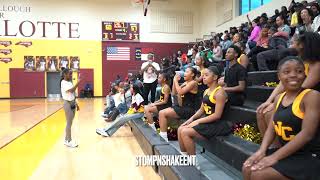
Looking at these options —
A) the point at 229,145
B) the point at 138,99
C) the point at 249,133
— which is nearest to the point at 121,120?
the point at 138,99

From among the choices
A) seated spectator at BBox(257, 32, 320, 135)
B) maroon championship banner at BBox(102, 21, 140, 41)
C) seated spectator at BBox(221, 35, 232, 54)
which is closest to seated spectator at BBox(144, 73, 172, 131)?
seated spectator at BBox(257, 32, 320, 135)

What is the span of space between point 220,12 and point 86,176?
1391 cm

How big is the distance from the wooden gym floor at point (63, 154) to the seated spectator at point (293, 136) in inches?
76.8

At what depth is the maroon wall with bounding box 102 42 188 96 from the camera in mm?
18500

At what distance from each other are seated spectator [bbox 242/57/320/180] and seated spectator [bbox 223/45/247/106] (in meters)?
2.01

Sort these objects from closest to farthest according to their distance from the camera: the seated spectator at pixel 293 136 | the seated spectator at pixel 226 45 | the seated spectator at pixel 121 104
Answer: the seated spectator at pixel 293 136 → the seated spectator at pixel 121 104 → the seated spectator at pixel 226 45

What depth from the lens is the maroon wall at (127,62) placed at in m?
18.5

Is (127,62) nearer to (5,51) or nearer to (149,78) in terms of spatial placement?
(5,51)

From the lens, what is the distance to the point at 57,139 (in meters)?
6.05

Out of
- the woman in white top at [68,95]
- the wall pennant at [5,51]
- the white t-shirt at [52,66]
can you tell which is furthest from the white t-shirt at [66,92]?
the wall pennant at [5,51]

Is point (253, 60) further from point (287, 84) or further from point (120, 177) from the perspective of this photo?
point (287, 84)

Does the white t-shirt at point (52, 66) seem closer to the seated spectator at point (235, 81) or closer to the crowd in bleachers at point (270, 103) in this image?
the crowd in bleachers at point (270, 103)

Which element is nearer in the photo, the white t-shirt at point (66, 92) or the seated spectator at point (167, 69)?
the white t-shirt at point (66, 92)

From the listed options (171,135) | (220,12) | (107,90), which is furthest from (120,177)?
(107,90)
